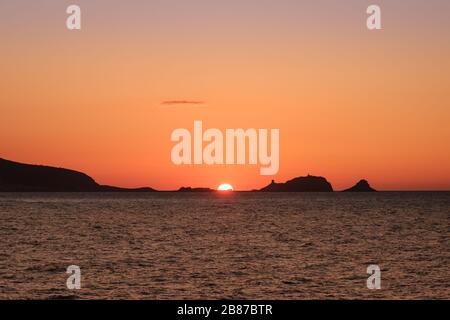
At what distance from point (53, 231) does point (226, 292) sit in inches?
2272

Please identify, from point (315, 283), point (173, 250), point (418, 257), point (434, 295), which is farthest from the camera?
point (173, 250)

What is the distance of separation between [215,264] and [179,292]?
14.4 m

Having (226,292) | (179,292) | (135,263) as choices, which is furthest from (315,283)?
(135,263)

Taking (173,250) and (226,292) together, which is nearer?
(226,292)

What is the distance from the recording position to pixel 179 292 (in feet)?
127

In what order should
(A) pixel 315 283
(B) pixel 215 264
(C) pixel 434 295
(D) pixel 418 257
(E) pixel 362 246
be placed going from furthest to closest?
(E) pixel 362 246
(D) pixel 418 257
(B) pixel 215 264
(A) pixel 315 283
(C) pixel 434 295

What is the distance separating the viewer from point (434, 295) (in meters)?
38.3
